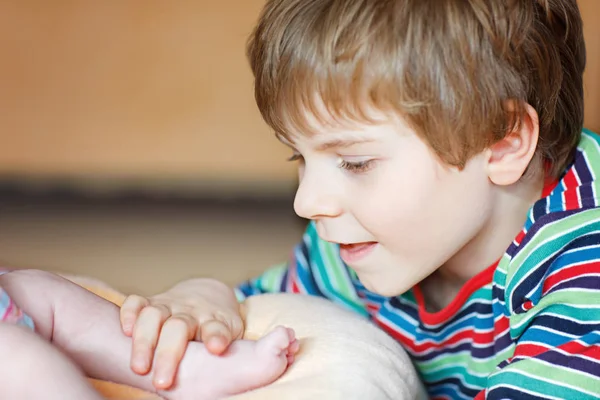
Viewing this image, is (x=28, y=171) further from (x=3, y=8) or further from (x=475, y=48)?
(x=475, y=48)

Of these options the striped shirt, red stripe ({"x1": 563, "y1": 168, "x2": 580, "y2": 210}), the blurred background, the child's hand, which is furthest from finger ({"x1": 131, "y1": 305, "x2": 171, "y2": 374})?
the blurred background

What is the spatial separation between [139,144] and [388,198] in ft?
4.08

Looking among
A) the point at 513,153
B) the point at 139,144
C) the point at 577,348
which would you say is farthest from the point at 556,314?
the point at 139,144

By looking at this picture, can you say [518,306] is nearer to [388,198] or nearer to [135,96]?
[388,198]

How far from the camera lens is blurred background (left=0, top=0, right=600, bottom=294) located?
1.92m

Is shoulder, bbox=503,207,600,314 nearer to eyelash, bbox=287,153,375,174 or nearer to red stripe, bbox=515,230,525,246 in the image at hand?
red stripe, bbox=515,230,525,246

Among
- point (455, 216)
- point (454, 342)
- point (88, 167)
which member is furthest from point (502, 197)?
point (88, 167)

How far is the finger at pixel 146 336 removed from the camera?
77 cm

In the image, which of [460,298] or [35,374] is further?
[460,298]

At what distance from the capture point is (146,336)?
794 millimetres

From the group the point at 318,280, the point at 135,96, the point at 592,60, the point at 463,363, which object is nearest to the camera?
the point at 463,363

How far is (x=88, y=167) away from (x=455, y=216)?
4.34ft

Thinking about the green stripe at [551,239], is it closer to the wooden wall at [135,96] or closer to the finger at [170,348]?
the finger at [170,348]

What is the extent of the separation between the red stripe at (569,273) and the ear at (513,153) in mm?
121
